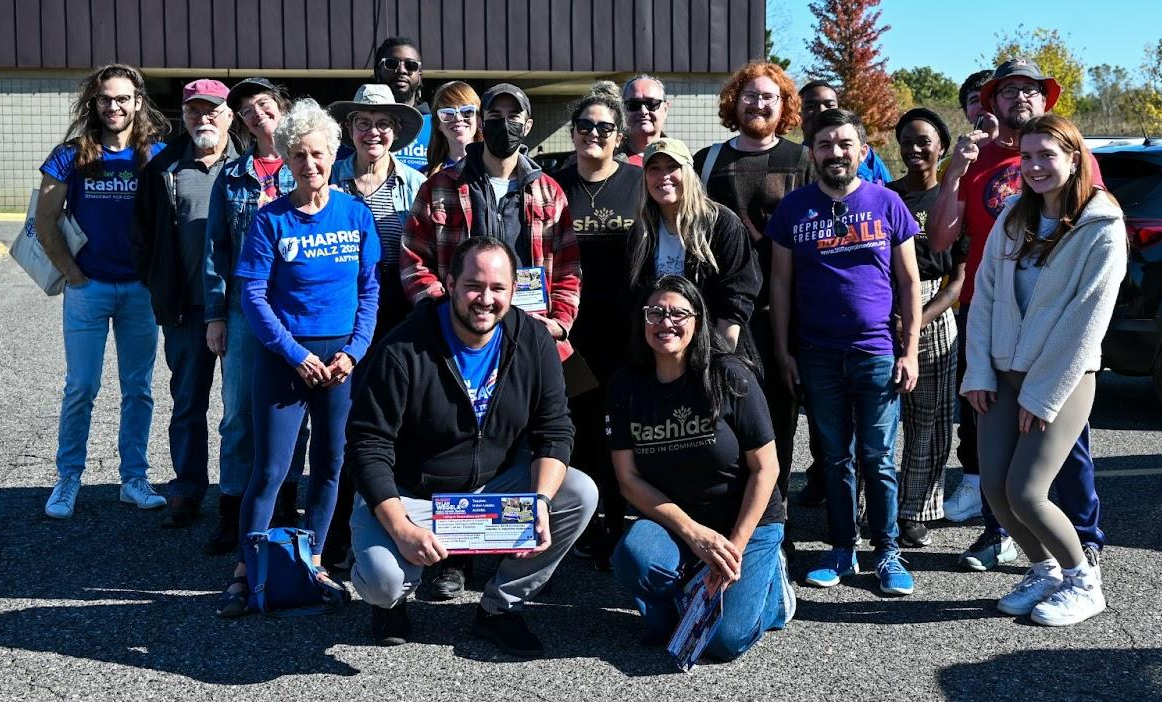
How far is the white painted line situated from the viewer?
621cm

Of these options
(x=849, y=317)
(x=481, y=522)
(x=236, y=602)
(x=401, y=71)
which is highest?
(x=401, y=71)

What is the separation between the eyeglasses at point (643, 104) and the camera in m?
5.32

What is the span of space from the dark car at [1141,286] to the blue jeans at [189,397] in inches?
212

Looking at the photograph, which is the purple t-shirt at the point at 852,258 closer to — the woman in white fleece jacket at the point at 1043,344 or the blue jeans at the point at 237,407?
the woman in white fleece jacket at the point at 1043,344

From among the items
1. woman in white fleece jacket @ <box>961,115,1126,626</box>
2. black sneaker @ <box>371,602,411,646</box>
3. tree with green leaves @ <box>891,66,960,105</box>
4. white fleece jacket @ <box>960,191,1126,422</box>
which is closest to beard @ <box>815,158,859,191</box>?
woman in white fleece jacket @ <box>961,115,1126,626</box>

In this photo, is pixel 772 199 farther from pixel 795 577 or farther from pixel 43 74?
pixel 43 74

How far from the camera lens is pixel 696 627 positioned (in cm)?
388

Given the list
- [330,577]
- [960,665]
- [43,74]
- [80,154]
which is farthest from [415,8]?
[960,665]

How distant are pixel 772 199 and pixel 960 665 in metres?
2.12

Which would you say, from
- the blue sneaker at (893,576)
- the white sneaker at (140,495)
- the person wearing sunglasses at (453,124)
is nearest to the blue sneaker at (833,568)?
the blue sneaker at (893,576)

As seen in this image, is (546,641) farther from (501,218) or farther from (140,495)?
(140,495)

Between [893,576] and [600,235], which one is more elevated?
[600,235]

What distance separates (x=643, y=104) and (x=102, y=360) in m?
2.83

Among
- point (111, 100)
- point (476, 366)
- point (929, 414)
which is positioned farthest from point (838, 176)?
point (111, 100)
